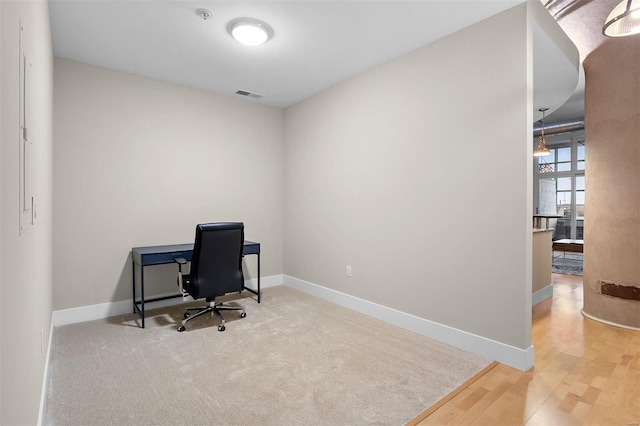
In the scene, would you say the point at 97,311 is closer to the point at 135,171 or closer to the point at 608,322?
the point at 135,171

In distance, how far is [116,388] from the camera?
2.21m

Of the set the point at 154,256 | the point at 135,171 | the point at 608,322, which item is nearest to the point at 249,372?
the point at 154,256

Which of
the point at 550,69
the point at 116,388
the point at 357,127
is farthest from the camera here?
the point at 357,127

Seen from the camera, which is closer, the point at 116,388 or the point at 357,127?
the point at 116,388

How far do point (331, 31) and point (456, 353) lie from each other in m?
2.91

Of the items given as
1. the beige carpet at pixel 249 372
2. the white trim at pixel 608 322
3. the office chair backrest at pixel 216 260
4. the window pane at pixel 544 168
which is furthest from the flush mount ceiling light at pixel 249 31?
the window pane at pixel 544 168

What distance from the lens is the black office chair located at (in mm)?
3154

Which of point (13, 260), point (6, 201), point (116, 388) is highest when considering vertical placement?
point (6, 201)

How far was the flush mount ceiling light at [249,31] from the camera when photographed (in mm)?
2738

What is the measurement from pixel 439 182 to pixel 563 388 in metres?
1.75

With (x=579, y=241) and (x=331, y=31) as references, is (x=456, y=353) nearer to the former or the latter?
(x=331, y=31)

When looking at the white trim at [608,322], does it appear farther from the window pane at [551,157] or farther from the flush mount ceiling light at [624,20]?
the window pane at [551,157]

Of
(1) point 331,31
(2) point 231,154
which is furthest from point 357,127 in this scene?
(2) point 231,154

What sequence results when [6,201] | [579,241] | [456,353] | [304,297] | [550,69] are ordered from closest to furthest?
1. [6,201]
2. [456,353]
3. [550,69]
4. [304,297]
5. [579,241]
